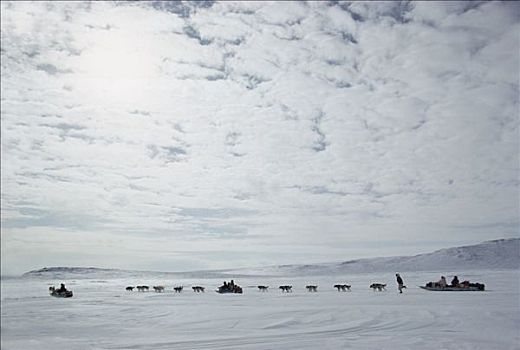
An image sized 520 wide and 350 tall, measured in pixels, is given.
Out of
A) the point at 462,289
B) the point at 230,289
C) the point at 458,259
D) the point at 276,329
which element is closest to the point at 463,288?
the point at 462,289

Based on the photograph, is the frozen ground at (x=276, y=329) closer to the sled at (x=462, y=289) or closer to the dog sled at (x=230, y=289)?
the sled at (x=462, y=289)

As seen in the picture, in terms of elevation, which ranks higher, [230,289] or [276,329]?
[230,289]

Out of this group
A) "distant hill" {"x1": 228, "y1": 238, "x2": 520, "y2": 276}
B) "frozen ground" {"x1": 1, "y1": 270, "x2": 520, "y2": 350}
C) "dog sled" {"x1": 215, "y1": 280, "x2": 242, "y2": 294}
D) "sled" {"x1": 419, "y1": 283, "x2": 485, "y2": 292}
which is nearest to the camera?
"frozen ground" {"x1": 1, "y1": 270, "x2": 520, "y2": 350}

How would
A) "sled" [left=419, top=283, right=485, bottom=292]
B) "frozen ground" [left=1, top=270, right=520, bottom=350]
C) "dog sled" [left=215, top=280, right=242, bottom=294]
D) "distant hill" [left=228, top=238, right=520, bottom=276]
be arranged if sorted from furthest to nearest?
"distant hill" [left=228, top=238, right=520, bottom=276] < "dog sled" [left=215, top=280, right=242, bottom=294] < "sled" [left=419, top=283, right=485, bottom=292] < "frozen ground" [left=1, top=270, right=520, bottom=350]

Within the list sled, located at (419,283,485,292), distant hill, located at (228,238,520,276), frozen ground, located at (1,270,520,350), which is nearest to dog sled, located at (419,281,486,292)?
sled, located at (419,283,485,292)

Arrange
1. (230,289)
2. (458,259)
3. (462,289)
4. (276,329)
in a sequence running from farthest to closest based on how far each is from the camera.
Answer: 1. (458,259)
2. (230,289)
3. (462,289)
4. (276,329)

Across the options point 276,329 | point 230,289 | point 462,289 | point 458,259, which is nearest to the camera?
point 276,329

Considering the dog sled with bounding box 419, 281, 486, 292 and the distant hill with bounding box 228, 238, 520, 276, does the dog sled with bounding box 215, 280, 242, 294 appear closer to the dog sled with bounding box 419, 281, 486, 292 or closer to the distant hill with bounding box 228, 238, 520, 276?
the dog sled with bounding box 419, 281, 486, 292

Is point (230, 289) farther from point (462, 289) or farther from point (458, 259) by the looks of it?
point (458, 259)

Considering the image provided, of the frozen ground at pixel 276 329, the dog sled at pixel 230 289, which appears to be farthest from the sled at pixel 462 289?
the dog sled at pixel 230 289

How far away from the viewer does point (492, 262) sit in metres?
116

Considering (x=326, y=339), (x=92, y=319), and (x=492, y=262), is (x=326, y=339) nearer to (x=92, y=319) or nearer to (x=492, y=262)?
(x=92, y=319)

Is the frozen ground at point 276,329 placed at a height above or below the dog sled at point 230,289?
below

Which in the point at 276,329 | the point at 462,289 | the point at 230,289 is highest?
the point at 230,289
